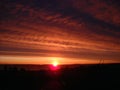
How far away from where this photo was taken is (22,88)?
2438 centimetres

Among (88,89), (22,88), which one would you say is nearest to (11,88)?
(22,88)

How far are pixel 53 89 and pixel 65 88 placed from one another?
4.67 ft

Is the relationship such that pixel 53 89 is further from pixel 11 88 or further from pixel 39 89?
pixel 11 88

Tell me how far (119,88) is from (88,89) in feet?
8.76

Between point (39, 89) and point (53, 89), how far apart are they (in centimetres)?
117

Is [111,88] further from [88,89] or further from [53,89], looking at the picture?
[53,89]

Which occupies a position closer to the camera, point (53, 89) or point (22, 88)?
point (53, 89)

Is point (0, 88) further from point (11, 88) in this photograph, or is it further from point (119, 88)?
point (119, 88)

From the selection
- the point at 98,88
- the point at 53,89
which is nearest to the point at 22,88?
the point at 53,89

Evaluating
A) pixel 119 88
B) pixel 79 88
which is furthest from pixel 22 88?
pixel 119 88

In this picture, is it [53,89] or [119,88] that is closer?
[53,89]

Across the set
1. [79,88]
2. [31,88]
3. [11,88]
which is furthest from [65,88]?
[11,88]

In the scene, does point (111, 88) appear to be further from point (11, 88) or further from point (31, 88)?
point (11, 88)

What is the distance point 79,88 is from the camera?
80.4 ft
